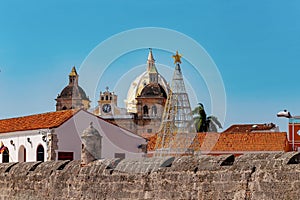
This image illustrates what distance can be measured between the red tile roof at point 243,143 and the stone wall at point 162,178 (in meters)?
27.9

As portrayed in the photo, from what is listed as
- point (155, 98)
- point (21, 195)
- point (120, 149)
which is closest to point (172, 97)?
point (120, 149)

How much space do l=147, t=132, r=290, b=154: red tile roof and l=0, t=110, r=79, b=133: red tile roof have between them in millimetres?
10666

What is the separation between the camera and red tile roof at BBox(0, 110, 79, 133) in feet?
104

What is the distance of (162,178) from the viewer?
12.0 metres

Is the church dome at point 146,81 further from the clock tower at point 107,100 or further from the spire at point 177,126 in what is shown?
the spire at point 177,126

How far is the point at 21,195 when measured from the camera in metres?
15.6

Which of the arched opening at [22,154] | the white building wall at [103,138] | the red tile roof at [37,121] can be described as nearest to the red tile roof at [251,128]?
the white building wall at [103,138]

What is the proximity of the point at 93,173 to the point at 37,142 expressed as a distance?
18.4 metres

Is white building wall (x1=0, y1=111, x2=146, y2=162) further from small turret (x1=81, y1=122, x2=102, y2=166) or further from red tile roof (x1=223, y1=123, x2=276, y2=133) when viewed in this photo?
red tile roof (x1=223, y1=123, x2=276, y2=133)

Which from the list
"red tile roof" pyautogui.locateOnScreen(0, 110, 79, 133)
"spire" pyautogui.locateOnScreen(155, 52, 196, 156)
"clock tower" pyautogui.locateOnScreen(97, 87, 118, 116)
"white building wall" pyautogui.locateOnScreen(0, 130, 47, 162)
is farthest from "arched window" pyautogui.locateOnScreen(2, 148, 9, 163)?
"spire" pyautogui.locateOnScreen(155, 52, 196, 156)

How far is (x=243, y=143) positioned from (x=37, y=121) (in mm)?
16977

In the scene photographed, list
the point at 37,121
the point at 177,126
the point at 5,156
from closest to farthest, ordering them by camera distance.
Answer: the point at 37,121, the point at 5,156, the point at 177,126

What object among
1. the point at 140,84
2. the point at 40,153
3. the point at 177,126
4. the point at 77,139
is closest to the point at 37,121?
the point at 40,153

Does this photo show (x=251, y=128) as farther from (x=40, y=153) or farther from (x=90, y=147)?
(x=90, y=147)
